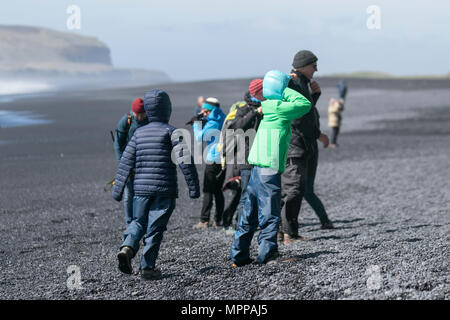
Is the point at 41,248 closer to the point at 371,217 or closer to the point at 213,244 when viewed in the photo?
the point at 213,244

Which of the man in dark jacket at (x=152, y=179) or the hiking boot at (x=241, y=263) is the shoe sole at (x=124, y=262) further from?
the hiking boot at (x=241, y=263)

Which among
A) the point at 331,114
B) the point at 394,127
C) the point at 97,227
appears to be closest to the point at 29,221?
the point at 97,227

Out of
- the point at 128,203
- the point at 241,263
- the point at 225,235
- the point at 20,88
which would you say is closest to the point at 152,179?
the point at 241,263

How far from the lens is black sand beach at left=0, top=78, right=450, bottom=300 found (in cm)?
570

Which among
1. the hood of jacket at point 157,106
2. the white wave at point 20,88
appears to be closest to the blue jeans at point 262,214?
the hood of jacket at point 157,106

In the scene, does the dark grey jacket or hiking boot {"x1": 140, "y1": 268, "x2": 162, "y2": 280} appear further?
the dark grey jacket

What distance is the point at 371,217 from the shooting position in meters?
10.1

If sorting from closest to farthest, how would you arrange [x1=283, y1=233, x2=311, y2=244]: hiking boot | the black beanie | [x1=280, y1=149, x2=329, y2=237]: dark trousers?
the black beanie
[x1=280, y1=149, x2=329, y2=237]: dark trousers
[x1=283, y1=233, x2=311, y2=244]: hiking boot

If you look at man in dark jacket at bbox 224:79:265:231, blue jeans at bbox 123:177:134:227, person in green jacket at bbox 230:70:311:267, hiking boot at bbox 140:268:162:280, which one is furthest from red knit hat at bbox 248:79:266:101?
hiking boot at bbox 140:268:162:280

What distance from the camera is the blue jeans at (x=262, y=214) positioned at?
20.3 ft

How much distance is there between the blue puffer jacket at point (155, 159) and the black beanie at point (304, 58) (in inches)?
79.5

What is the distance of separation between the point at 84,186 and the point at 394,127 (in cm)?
1704

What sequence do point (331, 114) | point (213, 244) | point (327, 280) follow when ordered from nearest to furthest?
point (327, 280)
point (213, 244)
point (331, 114)

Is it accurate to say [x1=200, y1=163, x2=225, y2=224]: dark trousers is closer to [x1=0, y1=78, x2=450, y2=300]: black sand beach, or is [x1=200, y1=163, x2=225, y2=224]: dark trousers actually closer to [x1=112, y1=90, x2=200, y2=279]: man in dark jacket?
[x1=0, y1=78, x2=450, y2=300]: black sand beach
